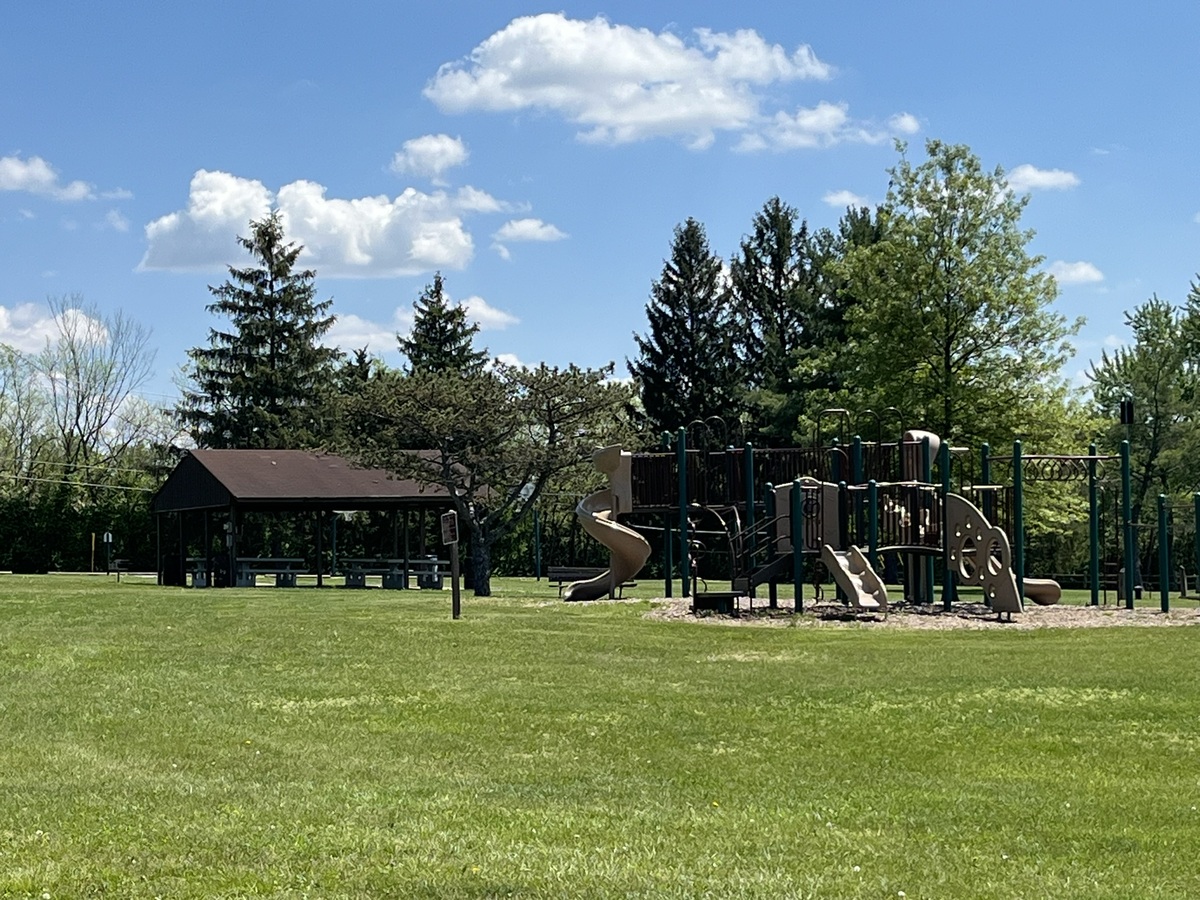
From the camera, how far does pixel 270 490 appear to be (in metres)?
43.9

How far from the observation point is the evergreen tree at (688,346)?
64812 mm

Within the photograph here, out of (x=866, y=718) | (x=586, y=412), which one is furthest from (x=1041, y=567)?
(x=866, y=718)

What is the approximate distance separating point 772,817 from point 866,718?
4.05 m

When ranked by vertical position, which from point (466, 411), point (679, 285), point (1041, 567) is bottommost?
point (1041, 567)

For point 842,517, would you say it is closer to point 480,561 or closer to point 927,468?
point 927,468

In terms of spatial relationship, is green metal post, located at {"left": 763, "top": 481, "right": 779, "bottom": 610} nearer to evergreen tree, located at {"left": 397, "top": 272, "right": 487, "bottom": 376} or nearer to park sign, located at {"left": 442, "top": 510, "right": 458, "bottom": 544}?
park sign, located at {"left": 442, "top": 510, "right": 458, "bottom": 544}

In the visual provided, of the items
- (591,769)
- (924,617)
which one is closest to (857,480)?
(924,617)

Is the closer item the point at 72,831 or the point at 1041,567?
the point at 72,831

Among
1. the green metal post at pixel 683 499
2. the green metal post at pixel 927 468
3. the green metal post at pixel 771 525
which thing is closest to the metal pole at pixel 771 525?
the green metal post at pixel 771 525

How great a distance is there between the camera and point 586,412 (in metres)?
35.9

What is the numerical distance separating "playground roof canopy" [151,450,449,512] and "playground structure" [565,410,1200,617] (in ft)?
45.3

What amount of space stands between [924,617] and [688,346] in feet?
140

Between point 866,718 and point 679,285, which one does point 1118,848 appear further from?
point 679,285

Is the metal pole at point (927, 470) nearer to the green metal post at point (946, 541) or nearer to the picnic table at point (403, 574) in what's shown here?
the green metal post at point (946, 541)
